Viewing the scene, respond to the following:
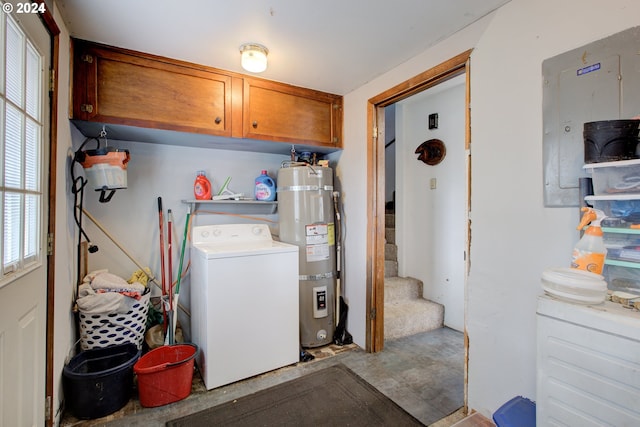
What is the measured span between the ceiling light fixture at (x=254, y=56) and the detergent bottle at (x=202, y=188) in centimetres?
103

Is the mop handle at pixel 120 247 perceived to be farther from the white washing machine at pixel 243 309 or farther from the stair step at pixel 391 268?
the stair step at pixel 391 268

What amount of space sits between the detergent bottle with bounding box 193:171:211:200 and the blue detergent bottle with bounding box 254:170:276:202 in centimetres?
43

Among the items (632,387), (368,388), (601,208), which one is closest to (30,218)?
(368,388)

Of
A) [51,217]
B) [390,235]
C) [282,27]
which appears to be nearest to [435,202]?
[390,235]

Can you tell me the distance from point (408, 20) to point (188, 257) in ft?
7.87

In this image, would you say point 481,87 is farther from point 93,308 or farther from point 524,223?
point 93,308

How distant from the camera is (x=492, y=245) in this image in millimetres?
1605

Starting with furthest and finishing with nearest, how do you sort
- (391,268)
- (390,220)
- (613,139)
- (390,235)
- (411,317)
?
(390,220)
(390,235)
(391,268)
(411,317)
(613,139)

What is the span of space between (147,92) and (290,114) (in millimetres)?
→ 1040

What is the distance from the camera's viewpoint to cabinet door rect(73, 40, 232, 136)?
1844mm

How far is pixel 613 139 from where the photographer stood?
1.03m

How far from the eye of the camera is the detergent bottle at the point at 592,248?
3.43 feet

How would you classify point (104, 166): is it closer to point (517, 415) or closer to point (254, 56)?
point (254, 56)

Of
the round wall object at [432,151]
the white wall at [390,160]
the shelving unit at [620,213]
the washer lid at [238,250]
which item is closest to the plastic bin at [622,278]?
the shelving unit at [620,213]
